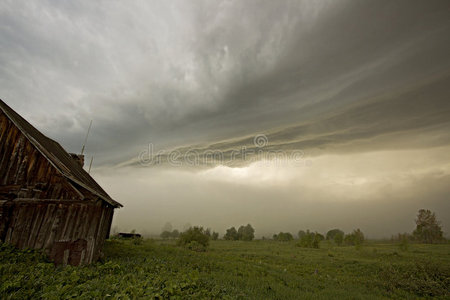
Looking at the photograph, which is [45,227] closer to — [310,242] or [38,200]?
[38,200]

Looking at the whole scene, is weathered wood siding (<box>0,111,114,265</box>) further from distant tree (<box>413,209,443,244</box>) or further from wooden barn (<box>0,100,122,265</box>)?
distant tree (<box>413,209,443,244</box>)

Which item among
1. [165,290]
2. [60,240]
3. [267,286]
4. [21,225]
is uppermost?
[21,225]

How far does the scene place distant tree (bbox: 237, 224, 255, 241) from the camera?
8554cm

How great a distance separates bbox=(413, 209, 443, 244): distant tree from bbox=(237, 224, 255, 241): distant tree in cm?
5763

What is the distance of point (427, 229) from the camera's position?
61.3 metres

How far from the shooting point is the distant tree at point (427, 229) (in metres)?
59.8

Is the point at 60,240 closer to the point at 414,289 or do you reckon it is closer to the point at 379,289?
the point at 379,289

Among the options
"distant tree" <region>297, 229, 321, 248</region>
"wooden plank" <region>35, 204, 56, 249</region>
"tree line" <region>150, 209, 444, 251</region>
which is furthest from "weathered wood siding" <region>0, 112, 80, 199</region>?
"distant tree" <region>297, 229, 321, 248</region>

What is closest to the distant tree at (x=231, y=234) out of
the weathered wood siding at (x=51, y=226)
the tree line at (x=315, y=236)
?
the tree line at (x=315, y=236)

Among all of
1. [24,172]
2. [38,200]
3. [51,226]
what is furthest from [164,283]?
[24,172]

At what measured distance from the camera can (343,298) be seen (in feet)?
38.6

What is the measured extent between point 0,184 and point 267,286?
15553 millimetres

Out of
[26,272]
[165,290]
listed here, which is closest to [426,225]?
[165,290]

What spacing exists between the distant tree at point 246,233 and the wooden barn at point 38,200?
8284 cm
